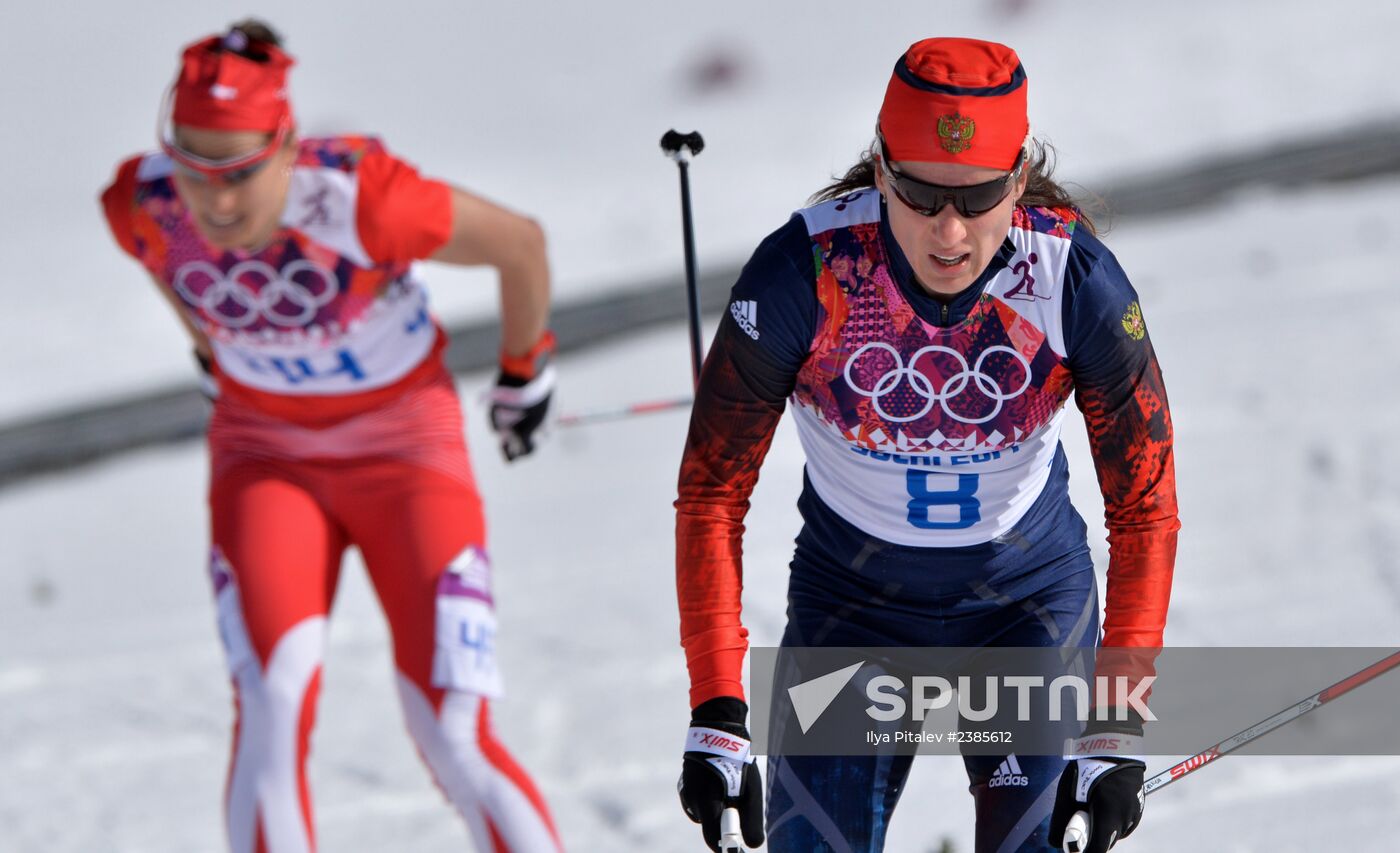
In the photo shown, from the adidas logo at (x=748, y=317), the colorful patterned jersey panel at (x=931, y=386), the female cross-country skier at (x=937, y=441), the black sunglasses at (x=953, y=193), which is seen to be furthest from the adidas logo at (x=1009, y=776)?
the black sunglasses at (x=953, y=193)

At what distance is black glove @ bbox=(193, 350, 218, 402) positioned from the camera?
4719 millimetres

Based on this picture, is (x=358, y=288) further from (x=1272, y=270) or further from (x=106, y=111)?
(x=106, y=111)

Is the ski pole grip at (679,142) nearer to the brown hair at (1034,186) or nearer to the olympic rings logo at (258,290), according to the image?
the brown hair at (1034,186)

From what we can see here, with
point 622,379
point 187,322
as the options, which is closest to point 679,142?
point 187,322

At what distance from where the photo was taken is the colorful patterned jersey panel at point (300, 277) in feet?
13.6

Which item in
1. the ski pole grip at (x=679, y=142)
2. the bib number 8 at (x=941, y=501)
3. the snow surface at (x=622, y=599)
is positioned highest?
the ski pole grip at (x=679, y=142)

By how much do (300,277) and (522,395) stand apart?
85cm

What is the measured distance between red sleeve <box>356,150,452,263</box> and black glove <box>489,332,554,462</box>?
62 centimetres

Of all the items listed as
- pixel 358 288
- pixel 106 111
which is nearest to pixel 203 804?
pixel 358 288

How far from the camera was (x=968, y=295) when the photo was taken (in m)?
3.17

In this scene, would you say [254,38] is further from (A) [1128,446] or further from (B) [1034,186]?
(A) [1128,446]

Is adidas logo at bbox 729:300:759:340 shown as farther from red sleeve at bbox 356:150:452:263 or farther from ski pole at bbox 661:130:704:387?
red sleeve at bbox 356:150:452:263

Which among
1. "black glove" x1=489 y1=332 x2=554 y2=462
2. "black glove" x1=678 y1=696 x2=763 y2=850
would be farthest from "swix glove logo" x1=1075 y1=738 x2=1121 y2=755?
"black glove" x1=489 y1=332 x2=554 y2=462

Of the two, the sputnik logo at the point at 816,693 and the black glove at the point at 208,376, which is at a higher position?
the black glove at the point at 208,376
